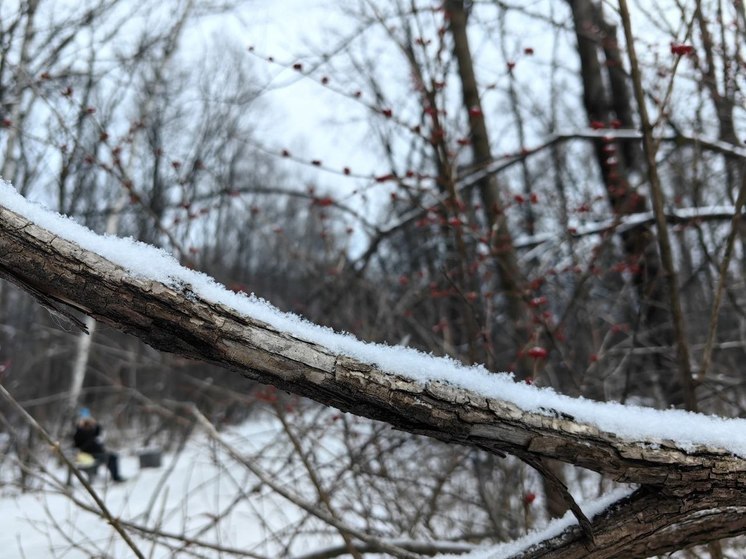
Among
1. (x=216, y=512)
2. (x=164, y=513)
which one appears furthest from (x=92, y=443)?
(x=216, y=512)

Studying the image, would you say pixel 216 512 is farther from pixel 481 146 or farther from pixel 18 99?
pixel 18 99

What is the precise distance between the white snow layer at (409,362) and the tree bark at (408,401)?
0.02 meters

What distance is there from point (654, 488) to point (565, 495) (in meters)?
0.20

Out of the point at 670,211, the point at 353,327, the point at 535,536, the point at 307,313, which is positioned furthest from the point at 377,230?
the point at 535,536

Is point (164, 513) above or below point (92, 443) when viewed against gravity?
below

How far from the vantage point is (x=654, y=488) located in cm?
114

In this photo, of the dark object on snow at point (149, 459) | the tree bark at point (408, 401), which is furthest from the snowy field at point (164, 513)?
the tree bark at point (408, 401)

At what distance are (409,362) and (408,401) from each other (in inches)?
3.0

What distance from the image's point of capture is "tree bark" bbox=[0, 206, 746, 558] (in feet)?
2.88

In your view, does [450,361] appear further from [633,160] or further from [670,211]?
[633,160]

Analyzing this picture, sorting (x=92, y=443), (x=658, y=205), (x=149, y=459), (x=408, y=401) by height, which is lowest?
(x=149, y=459)

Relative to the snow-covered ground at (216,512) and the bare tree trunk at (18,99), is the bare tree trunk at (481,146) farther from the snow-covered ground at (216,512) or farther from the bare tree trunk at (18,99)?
the bare tree trunk at (18,99)

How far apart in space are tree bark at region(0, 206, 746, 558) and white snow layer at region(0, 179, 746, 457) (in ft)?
0.05

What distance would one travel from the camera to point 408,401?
985 mm
